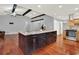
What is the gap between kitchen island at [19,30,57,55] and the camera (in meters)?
2.32

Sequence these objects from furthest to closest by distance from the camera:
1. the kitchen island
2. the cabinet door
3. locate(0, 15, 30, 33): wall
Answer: the cabinet door < the kitchen island < locate(0, 15, 30, 33): wall

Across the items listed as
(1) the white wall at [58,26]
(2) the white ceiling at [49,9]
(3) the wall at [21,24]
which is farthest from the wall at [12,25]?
(1) the white wall at [58,26]

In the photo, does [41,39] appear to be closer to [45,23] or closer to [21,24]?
[45,23]

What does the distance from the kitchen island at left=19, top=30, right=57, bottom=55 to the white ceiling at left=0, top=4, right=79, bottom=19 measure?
429 mm

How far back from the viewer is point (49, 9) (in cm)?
227

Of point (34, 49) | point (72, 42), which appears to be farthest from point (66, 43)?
point (34, 49)

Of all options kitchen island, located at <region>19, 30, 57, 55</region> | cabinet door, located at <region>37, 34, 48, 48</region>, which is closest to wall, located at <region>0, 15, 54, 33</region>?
kitchen island, located at <region>19, 30, 57, 55</region>

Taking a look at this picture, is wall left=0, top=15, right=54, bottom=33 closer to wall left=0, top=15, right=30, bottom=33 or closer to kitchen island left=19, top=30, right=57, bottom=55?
wall left=0, top=15, right=30, bottom=33

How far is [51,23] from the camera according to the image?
229cm

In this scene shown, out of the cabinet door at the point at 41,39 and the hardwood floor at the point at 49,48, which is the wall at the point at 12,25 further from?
the cabinet door at the point at 41,39

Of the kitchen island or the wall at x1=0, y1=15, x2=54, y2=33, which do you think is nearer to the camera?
the wall at x1=0, y1=15, x2=54, y2=33

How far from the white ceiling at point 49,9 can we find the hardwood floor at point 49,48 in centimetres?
53

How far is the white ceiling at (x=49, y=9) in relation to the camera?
2180 mm

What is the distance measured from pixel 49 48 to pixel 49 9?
881 millimetres
